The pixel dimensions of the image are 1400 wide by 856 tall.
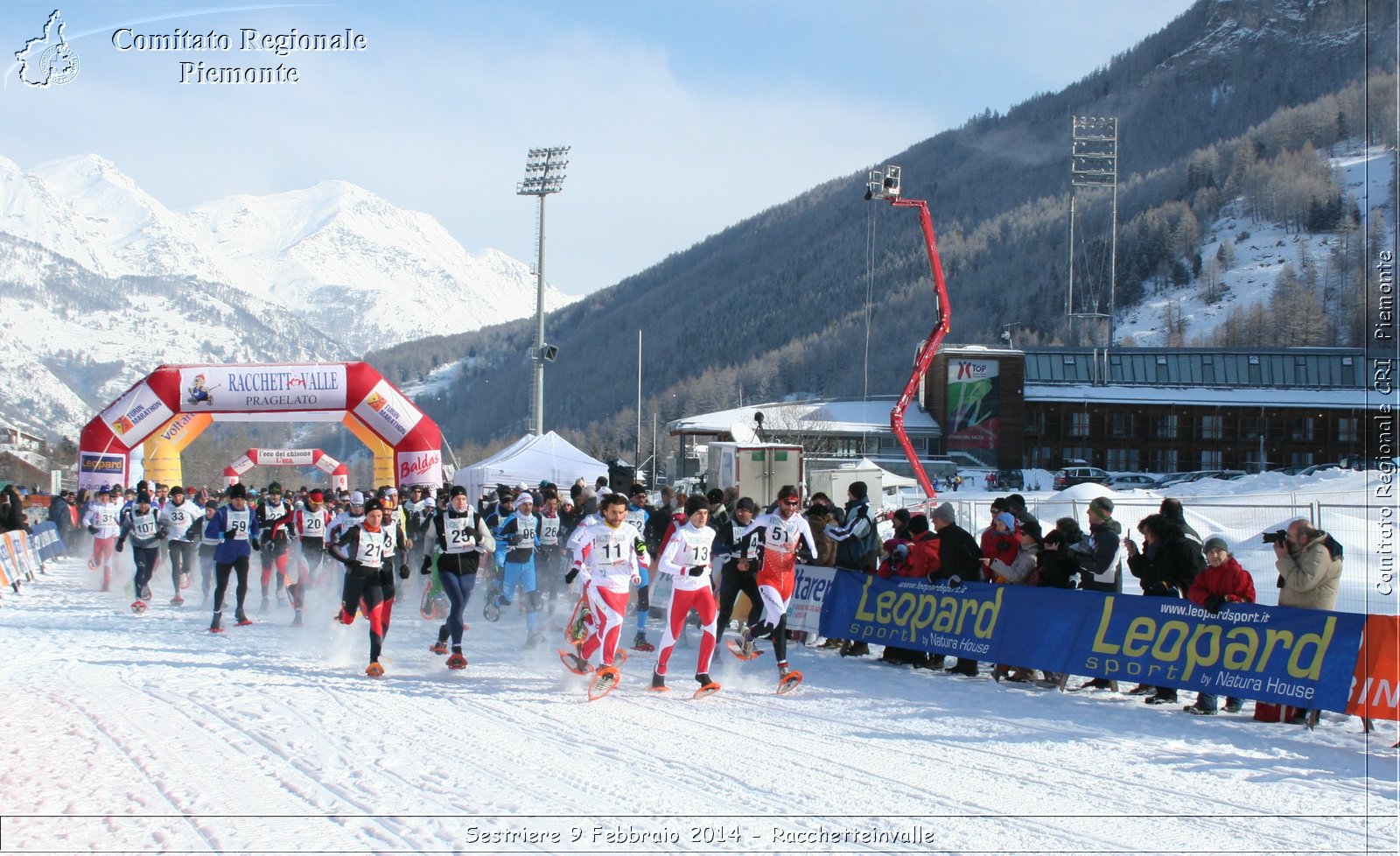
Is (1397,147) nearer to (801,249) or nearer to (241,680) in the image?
(241,680)

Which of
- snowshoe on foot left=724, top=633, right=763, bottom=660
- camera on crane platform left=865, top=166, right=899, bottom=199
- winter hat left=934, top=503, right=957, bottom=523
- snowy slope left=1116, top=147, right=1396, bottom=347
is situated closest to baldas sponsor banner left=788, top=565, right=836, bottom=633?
winter hat left=934, top=503, right=957, bottom=523

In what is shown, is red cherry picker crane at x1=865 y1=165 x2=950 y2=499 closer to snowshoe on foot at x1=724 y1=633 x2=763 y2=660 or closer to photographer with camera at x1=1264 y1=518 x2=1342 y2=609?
snowshoe on foot at x1=724 y1=633 x2=763 y2=660

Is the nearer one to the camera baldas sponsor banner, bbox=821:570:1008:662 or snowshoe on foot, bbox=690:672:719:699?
snowshoe on foot, bbox=690:672:719:699

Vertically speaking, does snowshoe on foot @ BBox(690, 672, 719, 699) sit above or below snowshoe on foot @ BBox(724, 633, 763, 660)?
below

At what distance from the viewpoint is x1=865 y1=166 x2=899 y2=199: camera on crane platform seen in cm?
4081

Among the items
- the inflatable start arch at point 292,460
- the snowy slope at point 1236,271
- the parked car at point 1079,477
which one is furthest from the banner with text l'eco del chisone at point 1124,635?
the snowy slope at point 1236,271

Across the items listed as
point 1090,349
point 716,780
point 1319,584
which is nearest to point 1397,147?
point 1319,584

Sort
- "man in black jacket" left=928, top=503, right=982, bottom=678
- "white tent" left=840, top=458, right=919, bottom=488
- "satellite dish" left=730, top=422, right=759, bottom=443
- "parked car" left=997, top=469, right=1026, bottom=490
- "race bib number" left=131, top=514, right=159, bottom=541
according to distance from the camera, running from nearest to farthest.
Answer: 1. "man in black jacket" left=928, top=503, right=982, bottom=678
2. "race bib number" left=131, top=514, right=159, bottom=541
3. "satellite dish" left=730, top=422, right=759, bottom=443
4. "white tent" left=840, top=458, right=919, bottom=488
5. "parked car" left=997, top=469, right=1026, bottom=490

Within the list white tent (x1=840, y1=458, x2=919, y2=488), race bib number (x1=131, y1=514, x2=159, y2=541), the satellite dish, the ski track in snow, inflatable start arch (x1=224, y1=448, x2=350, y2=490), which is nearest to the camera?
the ski track in snow

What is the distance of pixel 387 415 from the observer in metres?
30.1

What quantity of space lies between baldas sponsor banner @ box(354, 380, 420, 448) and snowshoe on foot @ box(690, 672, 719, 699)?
2056cm

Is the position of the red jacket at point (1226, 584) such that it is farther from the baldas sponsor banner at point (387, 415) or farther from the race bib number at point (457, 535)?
the baldas sponsor banner at point (387, 415)

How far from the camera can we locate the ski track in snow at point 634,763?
6508mm

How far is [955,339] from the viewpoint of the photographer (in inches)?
5527
